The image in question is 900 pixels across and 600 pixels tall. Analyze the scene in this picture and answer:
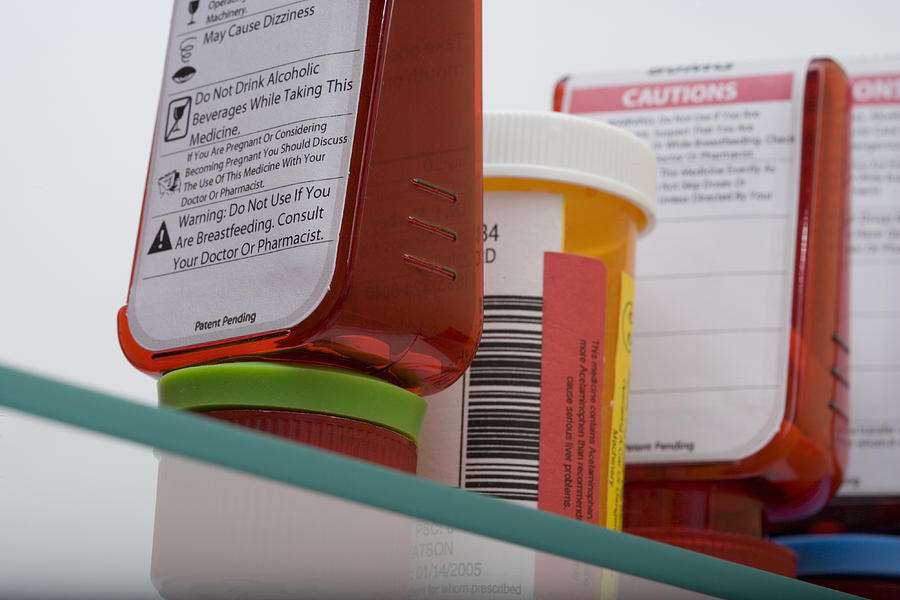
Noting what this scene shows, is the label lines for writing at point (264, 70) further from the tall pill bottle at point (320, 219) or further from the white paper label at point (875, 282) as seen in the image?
the white paper label at point (875, 282)

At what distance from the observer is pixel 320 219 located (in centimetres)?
35

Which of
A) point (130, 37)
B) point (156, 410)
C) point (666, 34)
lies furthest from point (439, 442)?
point (666, 34)

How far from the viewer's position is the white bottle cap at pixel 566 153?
17.6 inches

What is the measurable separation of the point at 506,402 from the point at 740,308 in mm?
195

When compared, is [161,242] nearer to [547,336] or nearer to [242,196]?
[242,196]

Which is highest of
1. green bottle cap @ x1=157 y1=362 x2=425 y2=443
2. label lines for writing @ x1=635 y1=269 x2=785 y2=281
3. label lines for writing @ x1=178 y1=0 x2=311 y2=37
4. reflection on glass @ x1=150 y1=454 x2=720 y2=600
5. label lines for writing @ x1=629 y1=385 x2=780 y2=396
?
label lines for writing @ x1=178 y1=0 x2=311 y2=37

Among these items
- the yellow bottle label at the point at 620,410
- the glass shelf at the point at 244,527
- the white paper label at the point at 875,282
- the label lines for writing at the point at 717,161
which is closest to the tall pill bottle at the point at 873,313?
the white paper label at the point at 875,282

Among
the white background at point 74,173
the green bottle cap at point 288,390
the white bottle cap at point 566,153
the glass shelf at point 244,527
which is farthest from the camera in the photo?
the white background at point 74,173

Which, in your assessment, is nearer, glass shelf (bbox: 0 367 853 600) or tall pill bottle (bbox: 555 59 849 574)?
glass shelf (bbox: 0 367 853 600)

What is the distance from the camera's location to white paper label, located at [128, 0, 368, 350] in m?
0.36

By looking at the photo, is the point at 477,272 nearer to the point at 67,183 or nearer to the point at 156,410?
the point at 156,410

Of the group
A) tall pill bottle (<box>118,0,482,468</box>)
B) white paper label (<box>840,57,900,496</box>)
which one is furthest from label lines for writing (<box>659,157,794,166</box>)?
tall pill bottle (<box>118,0,482,468</box>)

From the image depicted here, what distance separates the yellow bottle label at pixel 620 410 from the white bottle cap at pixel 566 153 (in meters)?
0.04

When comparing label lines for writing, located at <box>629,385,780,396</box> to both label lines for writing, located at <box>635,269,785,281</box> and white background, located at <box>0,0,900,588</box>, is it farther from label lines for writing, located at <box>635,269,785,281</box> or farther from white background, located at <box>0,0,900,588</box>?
white background, located at <box>0,0,900,588</box>
